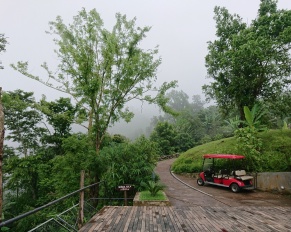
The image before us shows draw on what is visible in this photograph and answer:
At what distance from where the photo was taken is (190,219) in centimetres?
655

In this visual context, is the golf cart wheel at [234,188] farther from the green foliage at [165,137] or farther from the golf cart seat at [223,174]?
the green foliage at [165,137]

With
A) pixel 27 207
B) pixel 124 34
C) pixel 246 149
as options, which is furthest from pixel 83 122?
pixel 246 149

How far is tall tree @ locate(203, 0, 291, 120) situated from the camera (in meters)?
15.7

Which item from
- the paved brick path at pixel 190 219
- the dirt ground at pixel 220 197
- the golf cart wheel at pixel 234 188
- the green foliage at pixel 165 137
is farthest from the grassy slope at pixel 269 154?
the green foliage at pixel 165 137

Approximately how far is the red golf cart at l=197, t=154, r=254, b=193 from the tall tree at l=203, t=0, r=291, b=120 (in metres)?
6.59

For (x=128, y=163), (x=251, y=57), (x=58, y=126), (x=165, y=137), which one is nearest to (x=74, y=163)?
(x=128, y=163)

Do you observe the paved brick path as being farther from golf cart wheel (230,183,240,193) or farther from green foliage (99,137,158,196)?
golf cart wheel (230,183,240,193)

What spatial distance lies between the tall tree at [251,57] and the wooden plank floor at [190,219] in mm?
11834

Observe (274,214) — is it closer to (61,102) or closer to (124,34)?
(124,34)

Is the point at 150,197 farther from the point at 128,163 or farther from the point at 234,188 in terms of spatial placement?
the point at 234,188

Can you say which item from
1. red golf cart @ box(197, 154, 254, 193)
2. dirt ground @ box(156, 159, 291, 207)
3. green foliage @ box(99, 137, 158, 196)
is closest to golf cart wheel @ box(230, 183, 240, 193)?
red golf cart @ box(197, 154, 254, 193)

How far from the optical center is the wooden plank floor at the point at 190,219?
19.1 feet

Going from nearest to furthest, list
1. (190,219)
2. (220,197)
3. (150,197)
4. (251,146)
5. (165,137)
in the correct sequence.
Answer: (190,219) < (150,197) < (220,197) < (251,146) < (165,137)

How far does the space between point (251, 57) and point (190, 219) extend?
46.5 ft
